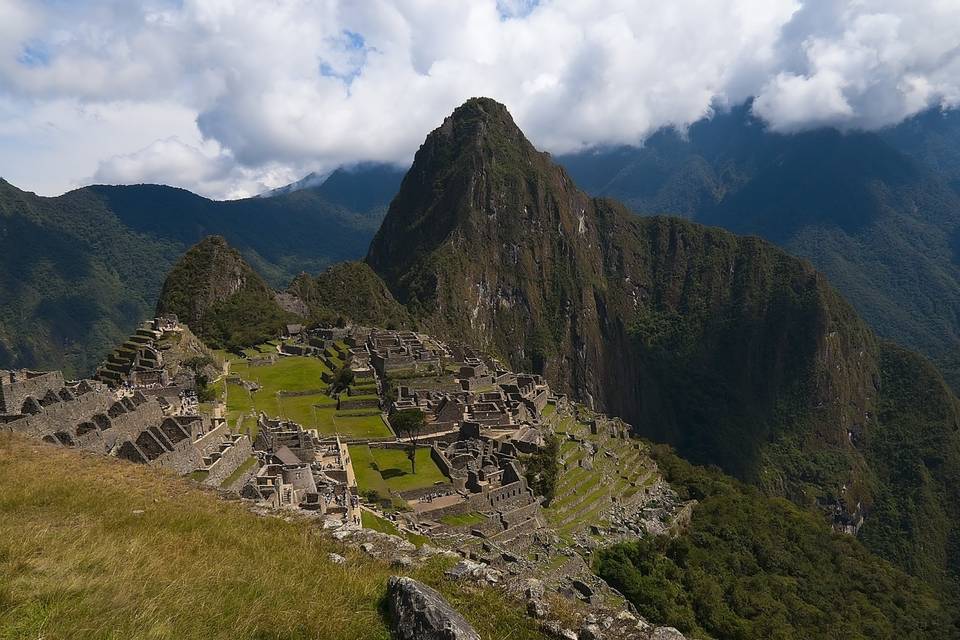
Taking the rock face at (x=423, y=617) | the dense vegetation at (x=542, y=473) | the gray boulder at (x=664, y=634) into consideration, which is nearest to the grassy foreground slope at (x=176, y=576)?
the rock face at (x=423, y=617)

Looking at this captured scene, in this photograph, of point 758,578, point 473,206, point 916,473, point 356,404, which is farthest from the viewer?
point 473,206

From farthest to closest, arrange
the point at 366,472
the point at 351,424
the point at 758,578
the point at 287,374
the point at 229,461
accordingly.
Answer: the point at 287,374 < the point at 758,578 < the point at 351,424 < the point at 366,472 < the point at 229,461

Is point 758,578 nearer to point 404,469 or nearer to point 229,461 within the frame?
point 404,469

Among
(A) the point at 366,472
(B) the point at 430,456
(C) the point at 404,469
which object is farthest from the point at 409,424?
(A) the point at 366,472

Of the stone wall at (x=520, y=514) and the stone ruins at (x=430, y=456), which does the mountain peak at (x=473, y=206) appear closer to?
the stone ruins at (x=430, y=456)

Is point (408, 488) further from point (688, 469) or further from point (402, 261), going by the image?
point (402, 261)

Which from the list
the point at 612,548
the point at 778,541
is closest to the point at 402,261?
the point at 778,541

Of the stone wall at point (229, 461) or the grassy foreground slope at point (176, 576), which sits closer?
the grassy foreground slope at point (176, 576)
